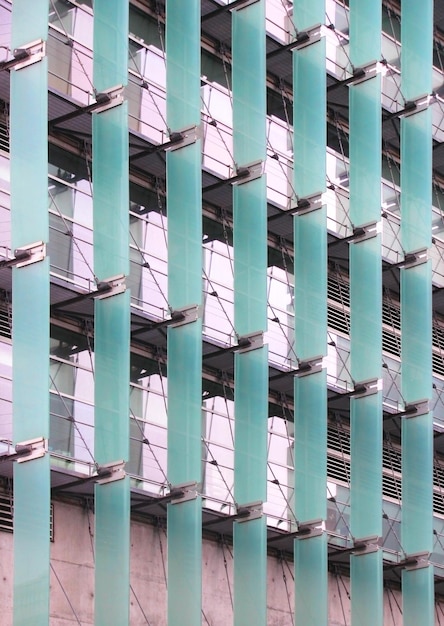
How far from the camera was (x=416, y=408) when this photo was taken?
36.8m

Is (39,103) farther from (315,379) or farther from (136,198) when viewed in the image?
(315,379)

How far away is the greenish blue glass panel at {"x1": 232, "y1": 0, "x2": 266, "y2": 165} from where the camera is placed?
34562 mm

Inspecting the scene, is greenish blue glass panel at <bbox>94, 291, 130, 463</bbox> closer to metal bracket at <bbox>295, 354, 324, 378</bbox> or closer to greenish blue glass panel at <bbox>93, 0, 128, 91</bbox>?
greenish blue glass panel at <bbox>93, 0, 128, 91</bbox>

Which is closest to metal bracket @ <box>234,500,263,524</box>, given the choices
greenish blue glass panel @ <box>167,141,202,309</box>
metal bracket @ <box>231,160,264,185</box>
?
greenish blue glass panel @ <box>167,141,202,309</box>

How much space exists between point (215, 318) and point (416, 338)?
4.49m

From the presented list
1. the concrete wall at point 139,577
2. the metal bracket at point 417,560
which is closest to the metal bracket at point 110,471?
the concrete wall at point 139,577

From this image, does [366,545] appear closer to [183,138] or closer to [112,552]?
[112,552]

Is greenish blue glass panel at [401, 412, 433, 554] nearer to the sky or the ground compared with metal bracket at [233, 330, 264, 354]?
nearer to the ground

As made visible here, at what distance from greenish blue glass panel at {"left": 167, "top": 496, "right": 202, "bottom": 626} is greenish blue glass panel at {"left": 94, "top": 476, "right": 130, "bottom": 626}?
1528 mm

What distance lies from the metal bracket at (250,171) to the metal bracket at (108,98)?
3463 mm

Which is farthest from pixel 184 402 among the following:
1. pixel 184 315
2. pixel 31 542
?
pixel 31 542

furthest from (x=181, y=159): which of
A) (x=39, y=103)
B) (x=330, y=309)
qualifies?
(x=330, y=309)

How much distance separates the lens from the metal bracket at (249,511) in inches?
1289

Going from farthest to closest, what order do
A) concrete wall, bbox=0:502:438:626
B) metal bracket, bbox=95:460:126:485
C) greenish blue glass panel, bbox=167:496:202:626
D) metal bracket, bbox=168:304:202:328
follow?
metal bracket, bbox=168:304:202:328
greenish blue glass panel, bbox=167:496:202:626
concrete wall, bbox=0:502:438:626
metal bracket, bbox=95:460:126:485
